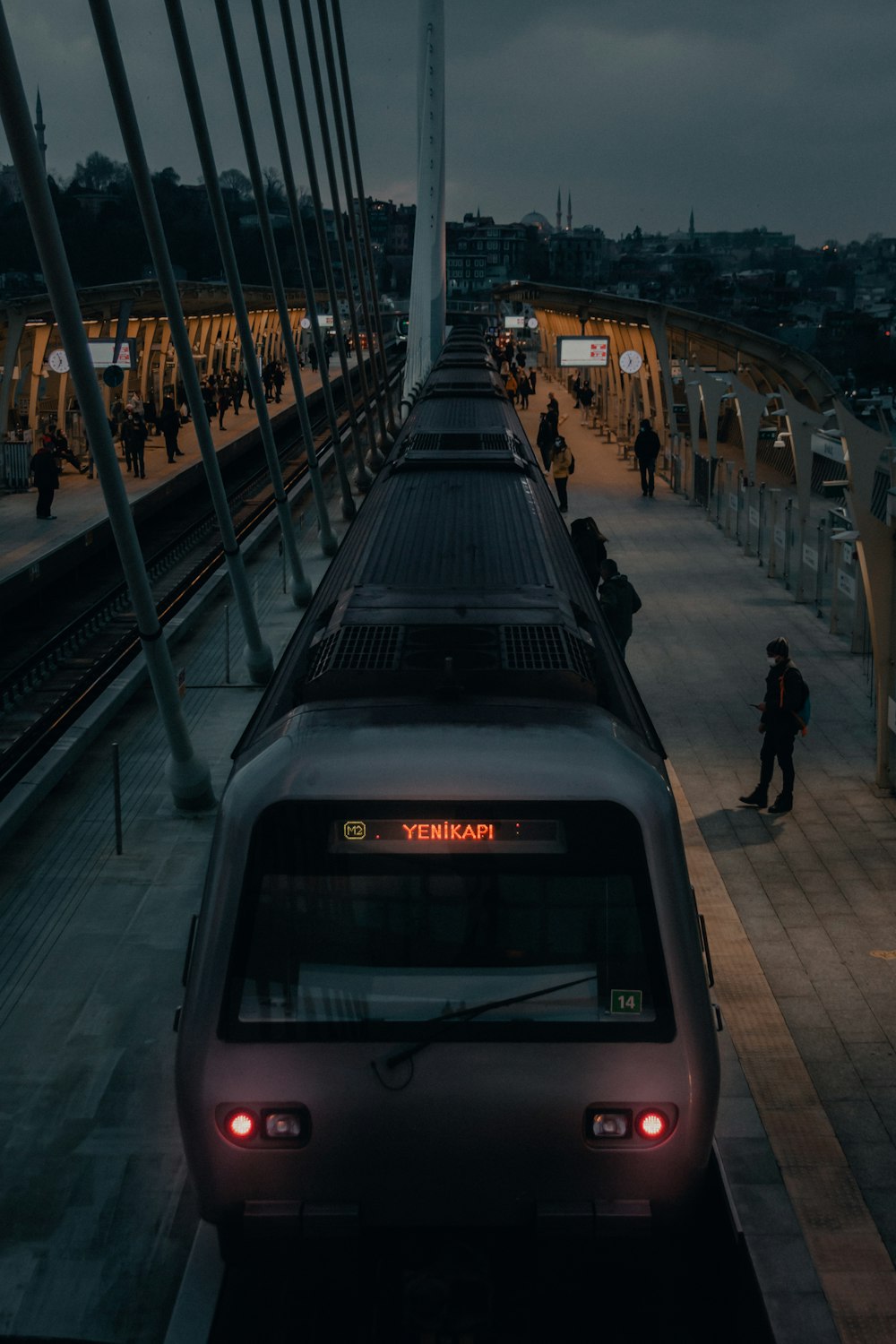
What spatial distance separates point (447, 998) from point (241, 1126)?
0.78 metres

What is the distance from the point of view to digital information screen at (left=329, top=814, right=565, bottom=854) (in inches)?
195

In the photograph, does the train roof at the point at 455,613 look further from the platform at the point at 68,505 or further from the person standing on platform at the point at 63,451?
the person standing on platform at the point at 63,451

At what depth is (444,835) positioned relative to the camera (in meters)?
4.95

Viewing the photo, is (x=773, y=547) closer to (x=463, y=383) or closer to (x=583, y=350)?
(x=463, y=383)

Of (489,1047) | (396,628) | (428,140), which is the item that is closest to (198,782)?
(396,628)

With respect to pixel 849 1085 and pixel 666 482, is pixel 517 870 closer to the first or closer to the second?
pixel 849 1085

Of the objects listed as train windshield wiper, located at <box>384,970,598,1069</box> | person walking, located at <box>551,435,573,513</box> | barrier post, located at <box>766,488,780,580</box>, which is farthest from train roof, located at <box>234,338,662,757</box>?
person walking, located at <box>551,435,573,513</box>

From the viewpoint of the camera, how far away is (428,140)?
57219 mm

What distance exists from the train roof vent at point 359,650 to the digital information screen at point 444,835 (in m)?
0.97

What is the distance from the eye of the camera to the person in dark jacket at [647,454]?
29062mm

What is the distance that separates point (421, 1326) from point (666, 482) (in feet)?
92.1

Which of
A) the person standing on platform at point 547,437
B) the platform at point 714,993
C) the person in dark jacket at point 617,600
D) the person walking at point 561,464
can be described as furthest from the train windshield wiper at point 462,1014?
the person standing on platform at point 547,437

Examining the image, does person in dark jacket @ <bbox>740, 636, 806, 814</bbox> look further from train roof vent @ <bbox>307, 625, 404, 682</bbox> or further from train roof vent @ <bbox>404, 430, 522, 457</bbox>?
train roof vent @ <bbox>307, 625, 404, 682</bbox>

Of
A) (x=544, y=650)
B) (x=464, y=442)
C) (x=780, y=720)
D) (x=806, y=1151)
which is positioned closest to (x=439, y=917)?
(x=544, y=650)
